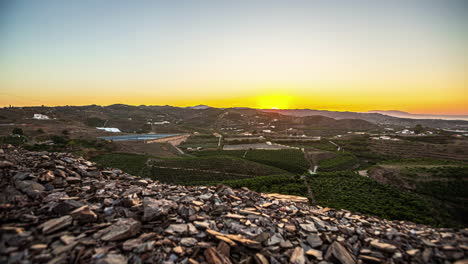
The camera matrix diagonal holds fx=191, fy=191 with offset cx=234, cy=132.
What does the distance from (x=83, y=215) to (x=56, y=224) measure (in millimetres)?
591

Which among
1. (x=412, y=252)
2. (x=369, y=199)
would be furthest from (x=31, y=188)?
(x=369, y=199)

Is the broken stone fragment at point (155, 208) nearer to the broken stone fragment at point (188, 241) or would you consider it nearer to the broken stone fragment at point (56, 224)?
the broken stone fragment at point (188, 241)

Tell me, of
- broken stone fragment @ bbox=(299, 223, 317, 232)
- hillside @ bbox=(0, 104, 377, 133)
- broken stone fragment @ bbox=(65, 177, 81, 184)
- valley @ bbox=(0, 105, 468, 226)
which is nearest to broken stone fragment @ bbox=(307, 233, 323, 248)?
broken stone fragment @ bbox=(299, 223, 317, 232)

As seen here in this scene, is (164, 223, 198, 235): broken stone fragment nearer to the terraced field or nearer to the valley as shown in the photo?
the valley

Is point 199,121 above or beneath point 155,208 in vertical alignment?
beneath

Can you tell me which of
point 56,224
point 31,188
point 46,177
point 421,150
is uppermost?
point 46,177

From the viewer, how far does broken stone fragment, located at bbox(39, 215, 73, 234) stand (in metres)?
4.94

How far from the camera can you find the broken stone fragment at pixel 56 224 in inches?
195

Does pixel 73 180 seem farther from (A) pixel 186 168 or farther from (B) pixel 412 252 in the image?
(A) pixel 186 168

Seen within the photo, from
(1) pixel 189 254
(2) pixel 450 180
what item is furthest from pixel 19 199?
(2) pixel 450 180

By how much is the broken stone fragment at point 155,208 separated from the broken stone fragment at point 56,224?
1942 millimetres

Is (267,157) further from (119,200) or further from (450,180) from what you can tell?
(119,200)

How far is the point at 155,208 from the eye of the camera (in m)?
6.40

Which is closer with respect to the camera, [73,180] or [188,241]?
[188,241]
